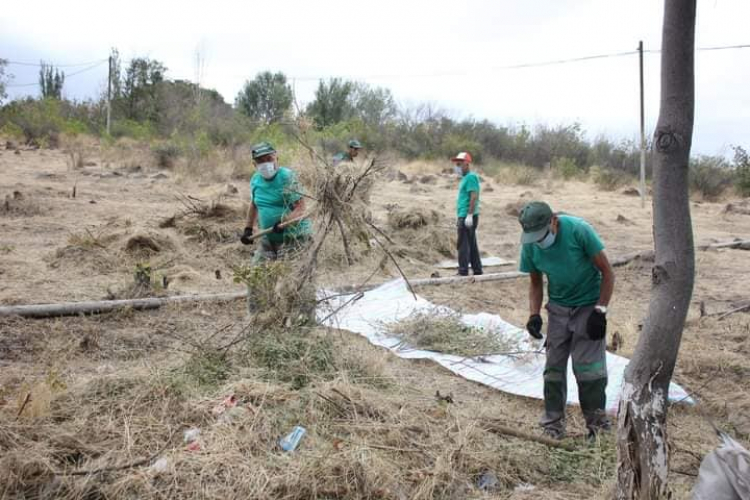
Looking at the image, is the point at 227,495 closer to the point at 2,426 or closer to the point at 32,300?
the point at 2,426

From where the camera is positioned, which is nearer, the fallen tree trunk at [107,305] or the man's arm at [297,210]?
the man's arm at [297,210]

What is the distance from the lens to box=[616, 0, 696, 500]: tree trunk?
2458 mm

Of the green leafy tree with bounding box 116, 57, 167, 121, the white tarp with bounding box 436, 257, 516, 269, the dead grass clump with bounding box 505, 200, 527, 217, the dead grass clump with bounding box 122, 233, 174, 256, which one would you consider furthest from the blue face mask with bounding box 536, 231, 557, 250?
the green leafy tree with bounding box 116, 57, 167, 121

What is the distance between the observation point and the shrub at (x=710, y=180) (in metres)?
22.8

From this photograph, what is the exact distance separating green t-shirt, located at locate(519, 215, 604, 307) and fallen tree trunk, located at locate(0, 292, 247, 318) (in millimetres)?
3843

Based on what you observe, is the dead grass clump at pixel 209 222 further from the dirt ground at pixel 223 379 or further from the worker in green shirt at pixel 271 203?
the worker in green shirt at pixel 271 203

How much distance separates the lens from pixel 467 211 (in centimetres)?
860

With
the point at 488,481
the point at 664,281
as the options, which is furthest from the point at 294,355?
the point at 664,281

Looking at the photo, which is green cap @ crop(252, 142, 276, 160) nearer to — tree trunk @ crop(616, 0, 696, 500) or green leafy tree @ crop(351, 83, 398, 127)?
tree trunk @ crop(616, 0, 696, 500)

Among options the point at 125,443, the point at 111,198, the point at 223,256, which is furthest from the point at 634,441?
the point at 111,198

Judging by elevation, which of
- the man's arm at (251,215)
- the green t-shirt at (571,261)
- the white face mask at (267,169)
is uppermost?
the white face mask at (267,169)

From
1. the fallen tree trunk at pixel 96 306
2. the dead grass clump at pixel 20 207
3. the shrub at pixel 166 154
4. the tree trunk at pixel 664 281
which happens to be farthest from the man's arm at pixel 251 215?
the shrub at pixel 166 154

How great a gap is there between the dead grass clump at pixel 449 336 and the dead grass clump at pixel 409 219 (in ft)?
16.2

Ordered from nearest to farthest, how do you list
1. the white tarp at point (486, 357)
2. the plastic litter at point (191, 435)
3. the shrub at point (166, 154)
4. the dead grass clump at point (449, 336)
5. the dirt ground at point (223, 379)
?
the dirt ground at point (223, 379), the plastic litter at point (191, 435), the white tarp at point (486, 357), the dead grass clump at point (449, 336), the shrub at point (166, 154)
